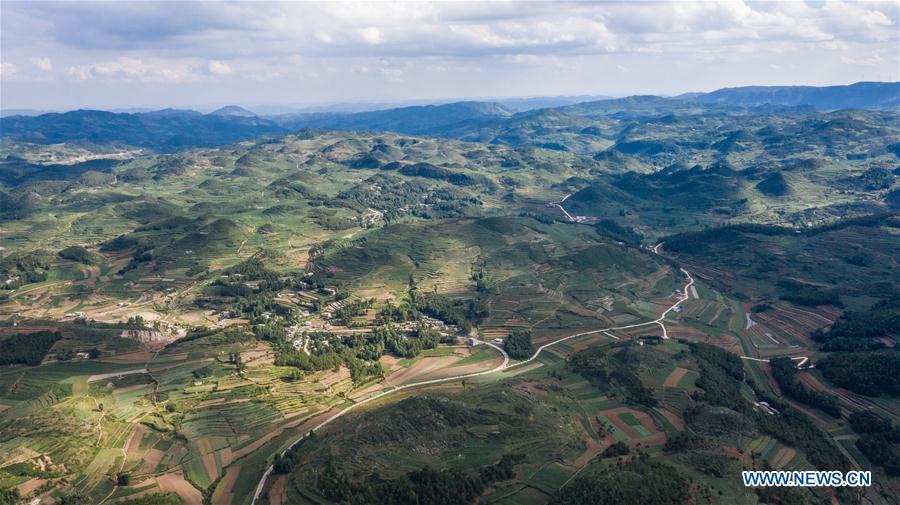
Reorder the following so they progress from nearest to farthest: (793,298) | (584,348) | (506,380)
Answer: (506,380), (584,348), (793,298)

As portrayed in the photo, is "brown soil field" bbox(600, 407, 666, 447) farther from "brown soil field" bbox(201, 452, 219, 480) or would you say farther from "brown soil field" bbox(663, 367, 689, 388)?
"brown soil field" bbox(201, 452, 219, 480)

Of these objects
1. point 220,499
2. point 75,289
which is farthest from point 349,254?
point 220,499

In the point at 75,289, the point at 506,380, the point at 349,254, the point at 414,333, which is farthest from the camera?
the point at 349,254

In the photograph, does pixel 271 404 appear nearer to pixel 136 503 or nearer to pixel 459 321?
pixel 136 503

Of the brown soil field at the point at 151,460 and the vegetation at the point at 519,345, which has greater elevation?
the brown soil field at the point at 151,460

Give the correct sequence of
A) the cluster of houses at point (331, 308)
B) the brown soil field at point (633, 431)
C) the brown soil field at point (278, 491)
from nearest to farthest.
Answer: the brown soil field at point (278, 491) < the brown soil field at point (633, 431) < the cluster of houses at point (331, 308)

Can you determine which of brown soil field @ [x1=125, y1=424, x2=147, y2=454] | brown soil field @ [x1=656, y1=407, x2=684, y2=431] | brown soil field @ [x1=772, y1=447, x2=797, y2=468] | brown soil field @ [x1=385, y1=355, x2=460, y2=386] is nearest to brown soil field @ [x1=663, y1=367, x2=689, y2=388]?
brown soil field @ [x1=656, y1=407, x2=684, y2=431]

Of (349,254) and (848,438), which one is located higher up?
(349,254)

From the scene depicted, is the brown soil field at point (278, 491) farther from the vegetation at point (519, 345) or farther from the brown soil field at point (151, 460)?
the vegetation at point (519, 345)

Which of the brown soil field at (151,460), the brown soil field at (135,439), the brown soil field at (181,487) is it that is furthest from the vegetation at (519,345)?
the brown soil field at (135,439)

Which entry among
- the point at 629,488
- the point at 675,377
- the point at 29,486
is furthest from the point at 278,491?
the point at 675,377

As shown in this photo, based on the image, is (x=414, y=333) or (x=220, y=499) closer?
(x=220, y=499)
